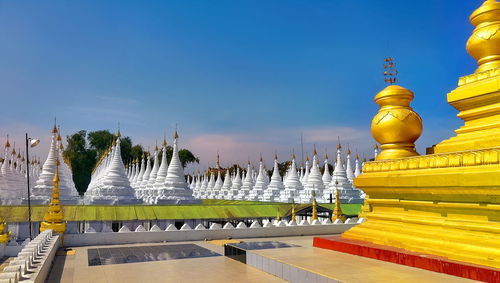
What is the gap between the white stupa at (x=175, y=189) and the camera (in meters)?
34.9

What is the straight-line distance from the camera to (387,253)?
983 cm

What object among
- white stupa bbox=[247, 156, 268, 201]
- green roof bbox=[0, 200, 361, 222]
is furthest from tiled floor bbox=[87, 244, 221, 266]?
white stupa bbox=[247, 156, 268, 201]

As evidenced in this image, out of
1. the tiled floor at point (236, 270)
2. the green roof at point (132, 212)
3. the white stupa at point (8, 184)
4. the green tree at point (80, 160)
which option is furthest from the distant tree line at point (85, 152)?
the tiled floor at point (236, 270)

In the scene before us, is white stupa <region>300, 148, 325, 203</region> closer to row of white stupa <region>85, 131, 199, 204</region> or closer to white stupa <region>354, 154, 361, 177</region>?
white stupa <region>354, 154, 361, 177</region>

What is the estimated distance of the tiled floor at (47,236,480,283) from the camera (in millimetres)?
8249

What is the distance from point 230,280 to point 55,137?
2880cm

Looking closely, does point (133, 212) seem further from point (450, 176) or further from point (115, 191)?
point (450, 176)

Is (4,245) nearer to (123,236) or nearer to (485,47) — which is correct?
(123,236)

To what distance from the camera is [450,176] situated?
9156 millimetres

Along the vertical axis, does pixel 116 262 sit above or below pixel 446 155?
below

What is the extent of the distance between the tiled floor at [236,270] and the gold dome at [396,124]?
372 cm

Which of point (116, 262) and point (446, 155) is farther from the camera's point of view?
point (116, 262)

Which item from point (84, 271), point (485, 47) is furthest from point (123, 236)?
point (485, 47)

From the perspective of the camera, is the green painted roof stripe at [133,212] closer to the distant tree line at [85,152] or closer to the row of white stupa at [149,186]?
the row of white stupa at [149,186]
